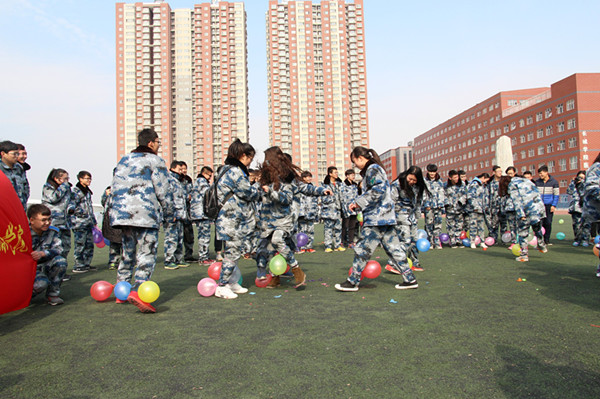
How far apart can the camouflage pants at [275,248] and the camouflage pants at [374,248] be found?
841 mm

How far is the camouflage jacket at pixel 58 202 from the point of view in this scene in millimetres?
6906

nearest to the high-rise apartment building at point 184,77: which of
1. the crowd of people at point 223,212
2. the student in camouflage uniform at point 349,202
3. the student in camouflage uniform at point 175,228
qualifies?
the student in camouflage uniform at point 349,202

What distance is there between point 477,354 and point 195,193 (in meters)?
6.79

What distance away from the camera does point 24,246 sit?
4.34 meters

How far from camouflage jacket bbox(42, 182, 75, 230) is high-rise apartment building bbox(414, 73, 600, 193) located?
231 feet

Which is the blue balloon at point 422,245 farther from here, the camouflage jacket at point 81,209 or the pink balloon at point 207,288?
the camouflage jacket at point 81,209

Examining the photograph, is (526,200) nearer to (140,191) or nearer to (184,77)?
(140,191)

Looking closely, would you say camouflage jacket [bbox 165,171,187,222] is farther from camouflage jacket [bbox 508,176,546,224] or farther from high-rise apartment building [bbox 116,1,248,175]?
high-rise apartment building [bbox 116,1,248,175]

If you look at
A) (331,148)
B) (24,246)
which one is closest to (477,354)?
(24,246)

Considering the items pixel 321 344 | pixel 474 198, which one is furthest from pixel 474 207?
pixel 321 344

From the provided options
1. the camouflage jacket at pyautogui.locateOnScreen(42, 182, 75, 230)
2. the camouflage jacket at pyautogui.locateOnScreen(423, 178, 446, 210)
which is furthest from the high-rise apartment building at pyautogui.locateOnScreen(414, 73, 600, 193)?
the camouflage jacket at pyautogui.locateOnScreen(42, 182, 75, 230)

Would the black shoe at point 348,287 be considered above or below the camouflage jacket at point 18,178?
below

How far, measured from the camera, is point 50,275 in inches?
201

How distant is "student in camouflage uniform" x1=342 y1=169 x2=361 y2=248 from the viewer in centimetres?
1097
